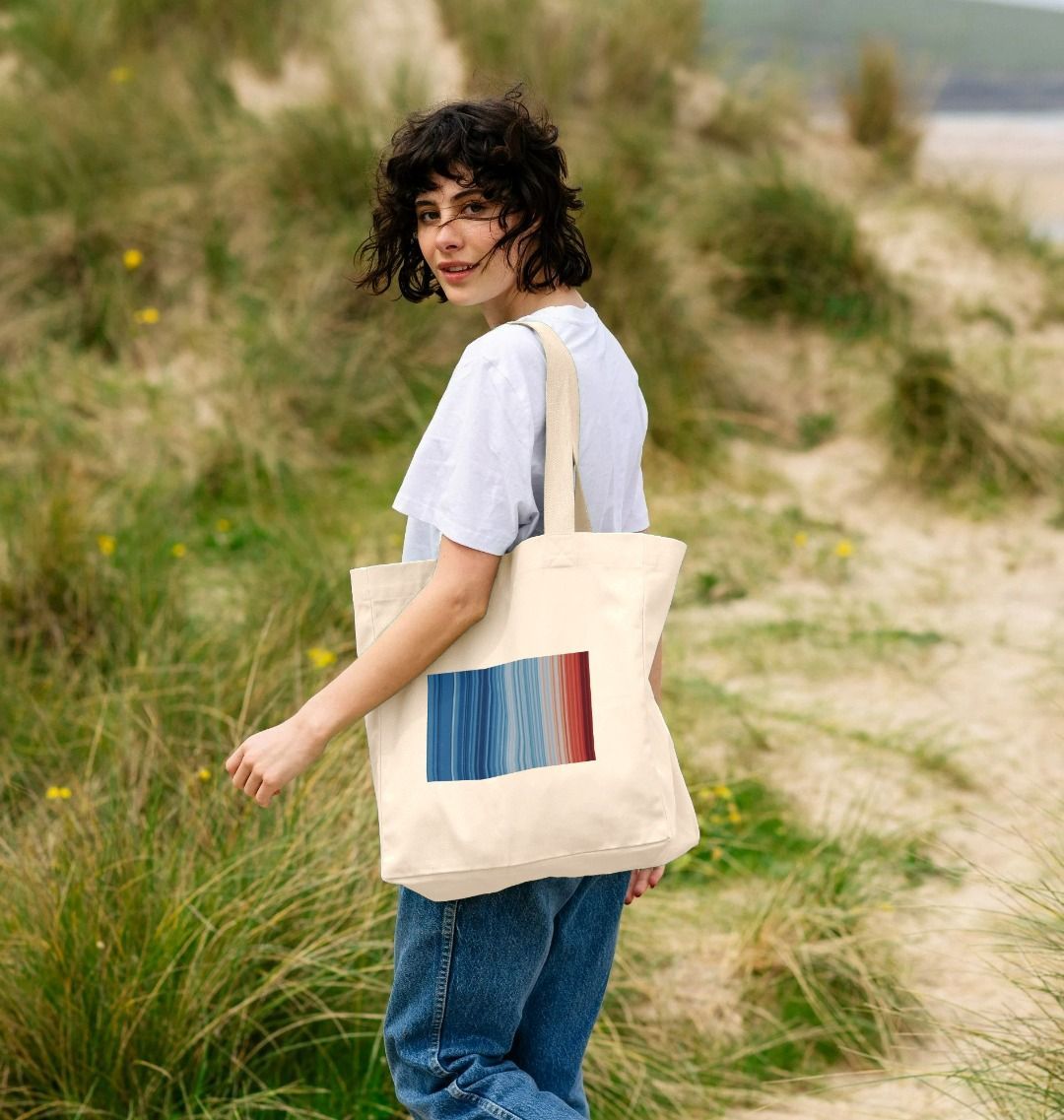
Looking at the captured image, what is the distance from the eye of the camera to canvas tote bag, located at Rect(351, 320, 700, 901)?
1.61m

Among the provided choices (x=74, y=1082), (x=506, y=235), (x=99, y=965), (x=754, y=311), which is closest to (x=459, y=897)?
(x=506, y=235)

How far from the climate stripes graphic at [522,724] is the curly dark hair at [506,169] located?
1.69 feet

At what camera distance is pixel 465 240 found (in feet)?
5.84

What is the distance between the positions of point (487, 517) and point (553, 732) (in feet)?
0.86

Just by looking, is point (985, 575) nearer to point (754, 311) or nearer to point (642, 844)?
point (754, 311)

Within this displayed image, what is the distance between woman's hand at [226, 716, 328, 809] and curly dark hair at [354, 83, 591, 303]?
64 cm

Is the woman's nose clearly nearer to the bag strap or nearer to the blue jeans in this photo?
the bag strap

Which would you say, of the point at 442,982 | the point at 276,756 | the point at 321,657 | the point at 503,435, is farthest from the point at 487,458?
the point at 321,657

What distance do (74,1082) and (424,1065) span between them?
36.9 inches

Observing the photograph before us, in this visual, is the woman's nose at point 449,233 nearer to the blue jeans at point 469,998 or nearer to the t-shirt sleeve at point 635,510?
the t-shirt sleeve at point 635,510

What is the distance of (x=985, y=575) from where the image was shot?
5.25 m

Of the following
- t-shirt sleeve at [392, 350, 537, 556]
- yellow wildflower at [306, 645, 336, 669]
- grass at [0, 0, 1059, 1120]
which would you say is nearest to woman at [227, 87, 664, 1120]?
t-shirt sleeve at [392, 350, 537, 556]

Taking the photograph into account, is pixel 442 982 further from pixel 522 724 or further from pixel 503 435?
pixel 503 435

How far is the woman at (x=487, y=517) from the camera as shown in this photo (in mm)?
1631
